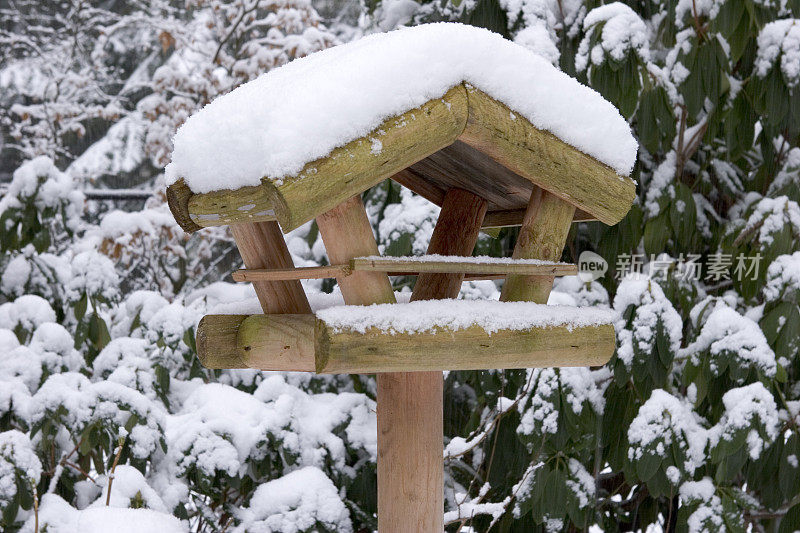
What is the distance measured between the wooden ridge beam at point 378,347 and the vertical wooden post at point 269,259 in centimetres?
3

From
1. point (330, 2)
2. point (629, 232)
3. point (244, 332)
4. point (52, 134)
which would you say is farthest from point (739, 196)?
point (330, 2)

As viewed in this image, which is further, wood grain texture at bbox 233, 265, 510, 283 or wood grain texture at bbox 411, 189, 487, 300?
wood grain texture at bbox 411, 189, 487, 300

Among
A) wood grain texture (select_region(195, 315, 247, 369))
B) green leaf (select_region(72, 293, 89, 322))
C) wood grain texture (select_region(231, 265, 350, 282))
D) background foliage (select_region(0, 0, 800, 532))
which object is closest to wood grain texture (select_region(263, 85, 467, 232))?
wood grain texture (select_region(231, 265, 350, 282))

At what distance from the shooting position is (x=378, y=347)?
101cm

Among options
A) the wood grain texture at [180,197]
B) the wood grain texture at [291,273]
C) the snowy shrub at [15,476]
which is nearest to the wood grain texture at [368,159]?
the wood grain texture at [291,273]

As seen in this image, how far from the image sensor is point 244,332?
1.21 meters

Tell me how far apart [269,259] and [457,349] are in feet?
1.06

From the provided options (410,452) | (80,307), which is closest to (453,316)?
(410,452)

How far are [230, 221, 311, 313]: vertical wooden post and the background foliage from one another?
799 mm

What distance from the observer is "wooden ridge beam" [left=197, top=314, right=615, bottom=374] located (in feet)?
3.27

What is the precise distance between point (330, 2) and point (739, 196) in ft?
15.5

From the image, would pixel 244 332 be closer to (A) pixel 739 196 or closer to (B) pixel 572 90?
(B) pixel 572 90

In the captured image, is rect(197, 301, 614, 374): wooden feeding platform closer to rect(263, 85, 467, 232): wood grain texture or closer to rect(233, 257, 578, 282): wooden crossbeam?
rect(233, 257, 578, 282): wooden crossbeam

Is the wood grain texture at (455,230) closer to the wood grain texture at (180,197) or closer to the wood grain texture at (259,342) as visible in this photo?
the wood grain texture at (259,342)
